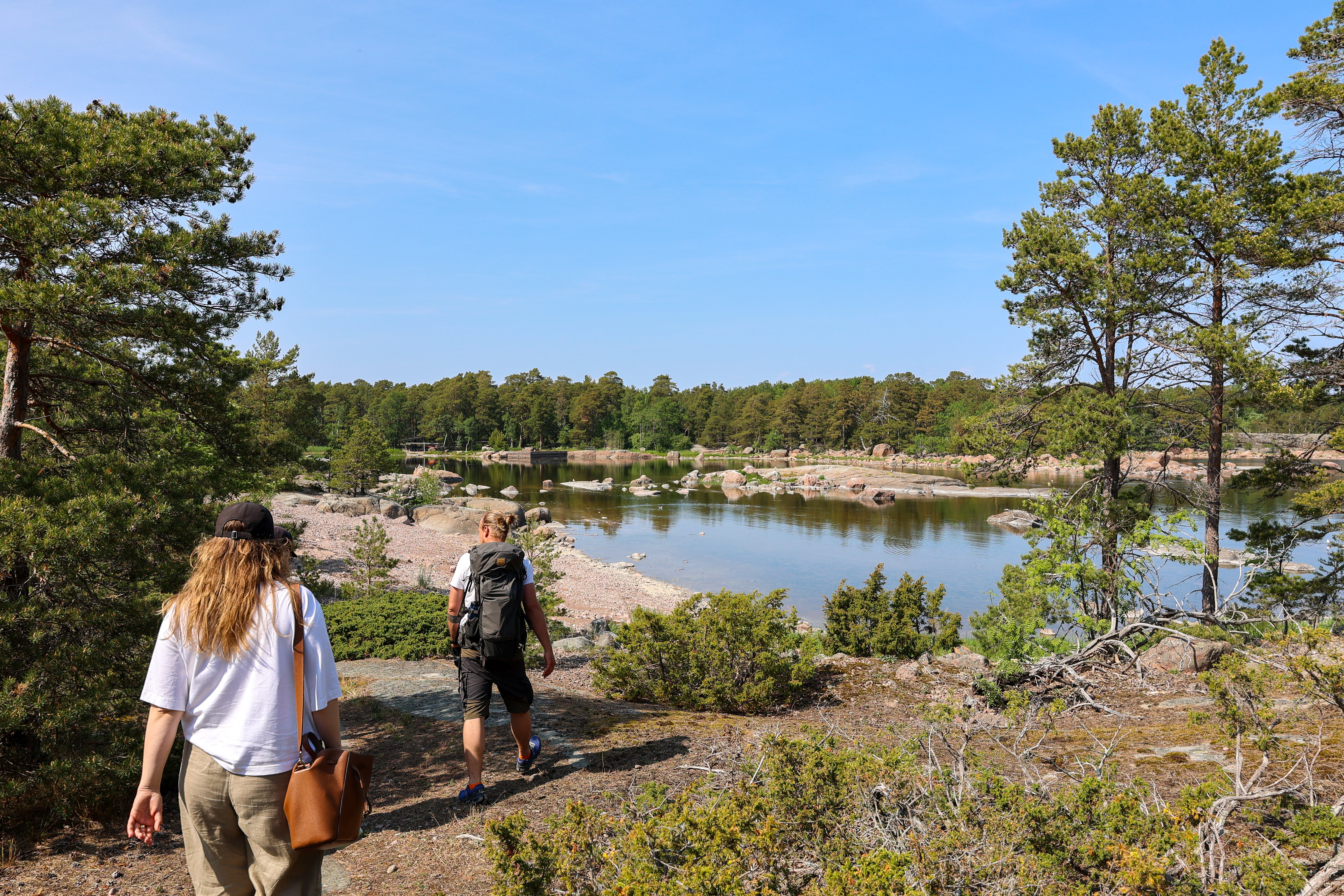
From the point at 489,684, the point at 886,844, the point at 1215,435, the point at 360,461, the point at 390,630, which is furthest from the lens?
the point at 360,461

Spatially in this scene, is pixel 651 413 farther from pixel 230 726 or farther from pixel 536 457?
pixel 230 726

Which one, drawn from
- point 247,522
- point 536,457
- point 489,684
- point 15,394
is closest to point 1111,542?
point 489,684

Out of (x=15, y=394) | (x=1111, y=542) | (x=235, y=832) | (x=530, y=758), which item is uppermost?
(x=15, y=394)

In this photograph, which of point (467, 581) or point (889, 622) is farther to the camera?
point (889, 622)

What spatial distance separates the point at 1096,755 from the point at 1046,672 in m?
2.72

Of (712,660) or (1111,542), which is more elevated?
(1111,542)

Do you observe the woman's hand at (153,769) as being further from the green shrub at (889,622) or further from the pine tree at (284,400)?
the pine tree at (284,400)

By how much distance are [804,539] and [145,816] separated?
97.6ft

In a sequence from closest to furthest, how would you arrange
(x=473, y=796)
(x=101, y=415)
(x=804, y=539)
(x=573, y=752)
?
(x=473, y=796)
(x=573, y=752)
(x=101, y=415)
(x=804, y=539)

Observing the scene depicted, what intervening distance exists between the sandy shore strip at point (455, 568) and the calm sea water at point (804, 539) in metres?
1.47

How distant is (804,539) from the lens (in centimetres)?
3130

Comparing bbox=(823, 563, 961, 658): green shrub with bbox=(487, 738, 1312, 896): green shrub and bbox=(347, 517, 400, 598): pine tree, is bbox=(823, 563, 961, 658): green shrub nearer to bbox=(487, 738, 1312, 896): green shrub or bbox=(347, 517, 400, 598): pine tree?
bbox=(487, 738, 1312, 896): green shrub

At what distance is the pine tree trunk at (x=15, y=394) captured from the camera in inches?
209

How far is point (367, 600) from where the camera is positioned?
10844 millimetres
